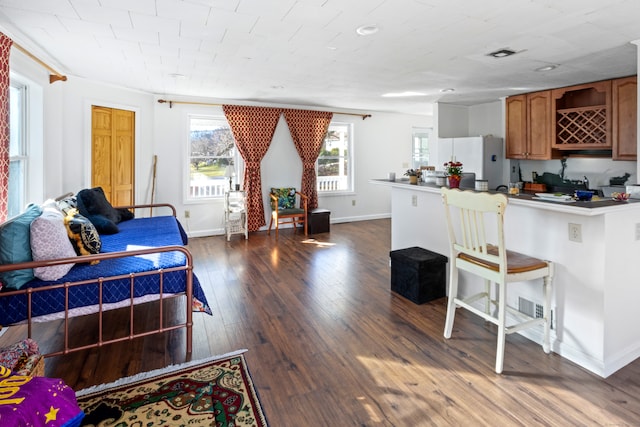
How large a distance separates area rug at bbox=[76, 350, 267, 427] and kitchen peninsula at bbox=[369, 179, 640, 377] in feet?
6.64

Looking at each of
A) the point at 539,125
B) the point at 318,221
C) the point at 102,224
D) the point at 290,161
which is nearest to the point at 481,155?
the point at 539,125

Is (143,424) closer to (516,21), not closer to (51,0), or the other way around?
(51,0)

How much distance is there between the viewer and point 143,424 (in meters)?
1.78

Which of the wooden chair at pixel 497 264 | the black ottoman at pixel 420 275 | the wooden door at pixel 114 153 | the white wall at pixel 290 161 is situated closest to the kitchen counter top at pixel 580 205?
the wooden chair at pixel 497 264

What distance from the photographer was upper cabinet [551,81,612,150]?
447 cm

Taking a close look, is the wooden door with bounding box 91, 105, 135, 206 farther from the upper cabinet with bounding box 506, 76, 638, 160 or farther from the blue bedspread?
the upper cabinet with bounding box 506, 76, 638, 160

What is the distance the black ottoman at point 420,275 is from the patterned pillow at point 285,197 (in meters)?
3.47

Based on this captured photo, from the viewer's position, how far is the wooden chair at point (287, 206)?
251 inches

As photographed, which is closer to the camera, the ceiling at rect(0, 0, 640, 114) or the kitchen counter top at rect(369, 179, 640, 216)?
the kitchen counter top at rect(369, 179, 640, 216)

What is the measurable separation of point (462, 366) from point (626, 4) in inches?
99.9

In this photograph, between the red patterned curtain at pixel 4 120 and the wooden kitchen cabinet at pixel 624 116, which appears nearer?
the red patterned curtain at pixel 4 120

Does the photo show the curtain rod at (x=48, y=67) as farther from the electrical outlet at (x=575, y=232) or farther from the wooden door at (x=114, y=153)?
the electrical outlet at (x=575, y=232)

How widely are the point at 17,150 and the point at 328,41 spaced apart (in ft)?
10.3

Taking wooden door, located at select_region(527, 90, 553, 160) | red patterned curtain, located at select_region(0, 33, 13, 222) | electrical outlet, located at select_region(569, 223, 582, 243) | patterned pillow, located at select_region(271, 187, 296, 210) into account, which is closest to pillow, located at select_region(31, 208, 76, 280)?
red patterned curtain, located at select_region(0, 33, 13, 222)
